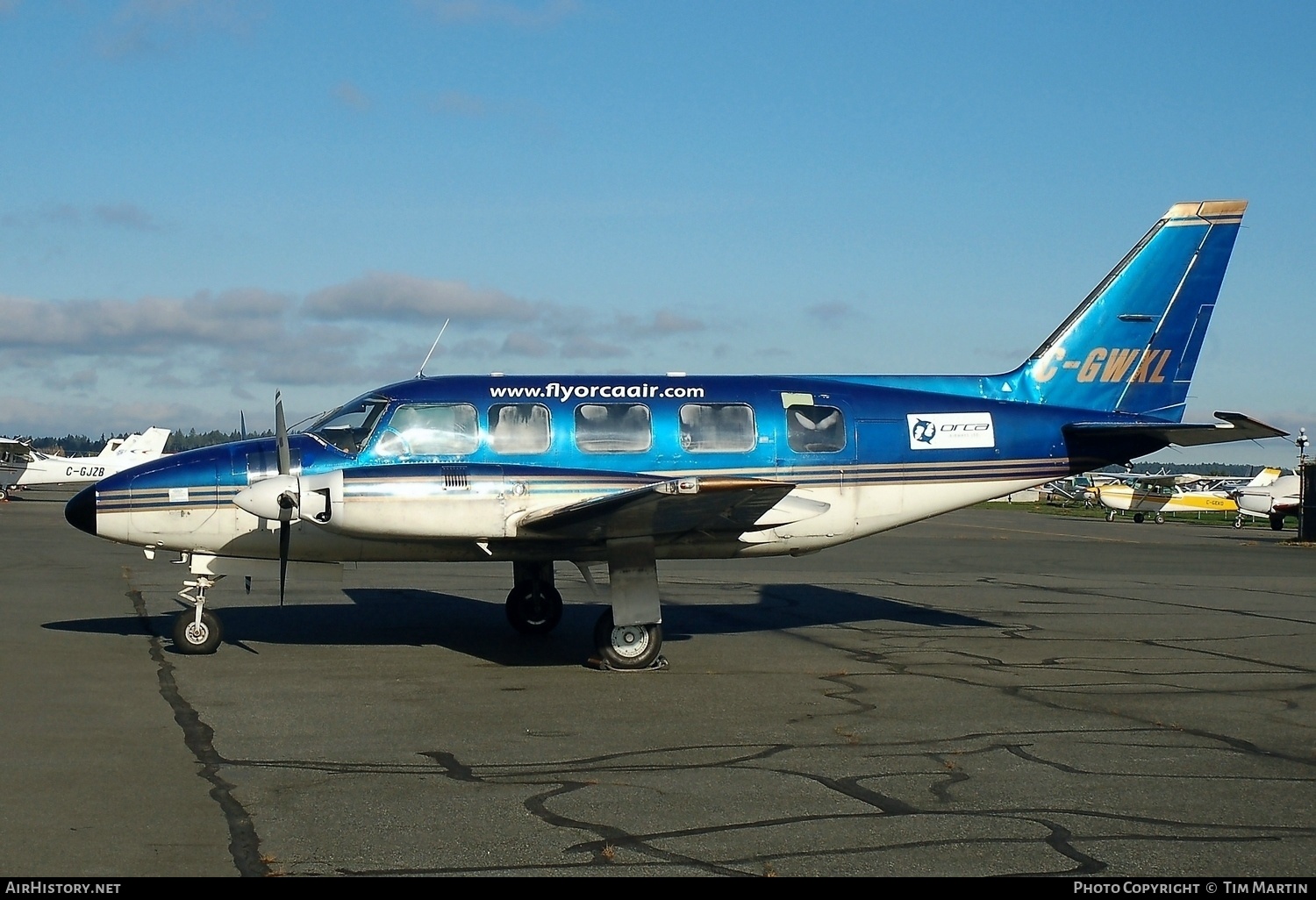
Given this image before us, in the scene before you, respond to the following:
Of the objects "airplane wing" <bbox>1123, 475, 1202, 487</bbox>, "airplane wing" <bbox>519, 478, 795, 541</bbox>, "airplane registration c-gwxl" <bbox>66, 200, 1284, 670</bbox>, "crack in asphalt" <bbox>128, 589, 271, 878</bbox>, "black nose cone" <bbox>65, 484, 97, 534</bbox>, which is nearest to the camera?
"crack in asphalt" <bbox>128, 589, 271, 878</bbox>

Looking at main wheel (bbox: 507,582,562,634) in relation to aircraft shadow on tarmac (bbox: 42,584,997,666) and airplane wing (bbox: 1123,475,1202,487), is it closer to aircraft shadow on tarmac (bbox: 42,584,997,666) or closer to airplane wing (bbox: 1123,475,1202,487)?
aircraft shadow on tarmac (bbox: 42,584,997,666)

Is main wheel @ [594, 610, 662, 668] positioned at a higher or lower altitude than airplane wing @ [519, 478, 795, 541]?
lower

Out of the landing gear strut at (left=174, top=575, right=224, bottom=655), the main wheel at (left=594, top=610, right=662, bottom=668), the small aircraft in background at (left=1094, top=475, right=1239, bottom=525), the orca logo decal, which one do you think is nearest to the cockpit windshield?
the landing gear strut at (left=174, top=575, right=224, bottom=655)

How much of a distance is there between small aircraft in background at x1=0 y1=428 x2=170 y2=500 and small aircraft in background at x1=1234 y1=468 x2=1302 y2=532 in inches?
2095

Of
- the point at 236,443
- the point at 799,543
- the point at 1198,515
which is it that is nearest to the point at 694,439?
the point at 799,543

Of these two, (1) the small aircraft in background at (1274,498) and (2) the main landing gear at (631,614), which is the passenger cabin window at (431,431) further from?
(1) the small aircraft in background at (1274,498)

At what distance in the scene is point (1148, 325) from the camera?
15688 millimetres

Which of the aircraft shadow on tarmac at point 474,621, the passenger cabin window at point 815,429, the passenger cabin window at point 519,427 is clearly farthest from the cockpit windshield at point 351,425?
the passenger cabin window at point 815,429

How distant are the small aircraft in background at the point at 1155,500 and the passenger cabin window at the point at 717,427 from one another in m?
42.8

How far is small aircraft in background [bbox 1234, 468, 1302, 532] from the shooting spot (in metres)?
46.4

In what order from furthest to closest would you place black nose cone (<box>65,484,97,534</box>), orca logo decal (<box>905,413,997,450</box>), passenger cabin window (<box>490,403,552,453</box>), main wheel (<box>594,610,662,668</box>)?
orca logo decal (<box>905,413,997,450</box>), passenger cabin window (<box>490,403,552,453</box>), black nose cone (<box>65,484,97,534</box>), main wheel (<box>594,610,662,668</box>)

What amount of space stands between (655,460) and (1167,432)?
20.3 ft

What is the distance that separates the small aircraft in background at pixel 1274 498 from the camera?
A: 46406mm

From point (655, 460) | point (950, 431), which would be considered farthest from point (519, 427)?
point (950, 431)
